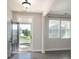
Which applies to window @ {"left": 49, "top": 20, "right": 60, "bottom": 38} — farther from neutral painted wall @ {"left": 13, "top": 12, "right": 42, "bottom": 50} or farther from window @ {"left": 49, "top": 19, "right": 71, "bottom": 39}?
neutral painted wall @ {"left": 13, "top": 12, "right": 42, "bottom": 50}

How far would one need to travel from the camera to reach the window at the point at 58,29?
22.8 ft

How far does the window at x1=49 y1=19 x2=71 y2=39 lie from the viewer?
6.95 metres

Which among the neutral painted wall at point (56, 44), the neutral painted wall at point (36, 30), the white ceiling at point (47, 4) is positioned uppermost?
the white ceiling at point (47, 4)

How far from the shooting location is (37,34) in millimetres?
6559

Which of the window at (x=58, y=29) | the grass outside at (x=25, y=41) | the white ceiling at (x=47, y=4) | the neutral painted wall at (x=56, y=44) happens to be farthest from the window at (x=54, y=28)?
the white ceiling at (x=47, y=4)

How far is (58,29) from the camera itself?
23.5 feet

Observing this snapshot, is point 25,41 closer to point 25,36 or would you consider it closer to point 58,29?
point 25,36

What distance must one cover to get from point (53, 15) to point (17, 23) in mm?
2603

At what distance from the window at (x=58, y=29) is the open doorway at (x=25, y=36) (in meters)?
1.53

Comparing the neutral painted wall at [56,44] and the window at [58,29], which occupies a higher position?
the window at [58,29]

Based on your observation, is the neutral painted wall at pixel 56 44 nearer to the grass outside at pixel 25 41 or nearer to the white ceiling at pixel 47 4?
the grass outside at pixel 25 41

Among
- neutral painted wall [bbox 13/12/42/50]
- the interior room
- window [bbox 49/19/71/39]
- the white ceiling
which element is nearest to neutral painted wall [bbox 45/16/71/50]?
the interior room
